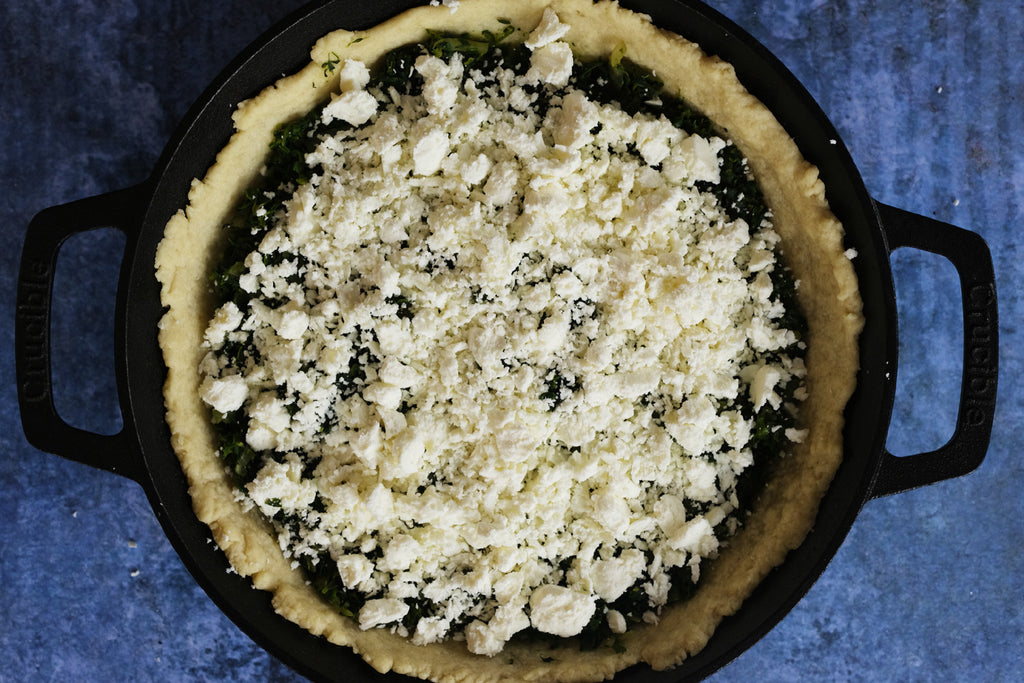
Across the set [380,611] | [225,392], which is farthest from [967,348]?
[225,392]

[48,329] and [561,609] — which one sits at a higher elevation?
[48,329]

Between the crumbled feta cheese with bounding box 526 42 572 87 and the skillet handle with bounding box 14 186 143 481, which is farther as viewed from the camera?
the crumbled feta cheese with bounding box 526 42 572 87

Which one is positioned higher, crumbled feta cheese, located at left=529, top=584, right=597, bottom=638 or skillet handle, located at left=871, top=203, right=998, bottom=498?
skillet handle, located at left=871, top=203, right=998, bottom=498

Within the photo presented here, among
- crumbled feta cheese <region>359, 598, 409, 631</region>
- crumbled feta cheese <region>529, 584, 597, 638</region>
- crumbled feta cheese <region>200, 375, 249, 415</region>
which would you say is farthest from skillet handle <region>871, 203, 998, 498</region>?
crumbled feta cheese <region>200, 375, 249, 415</region>

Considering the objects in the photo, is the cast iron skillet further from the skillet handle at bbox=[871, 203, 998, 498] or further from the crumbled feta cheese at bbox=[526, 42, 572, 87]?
the crumbled feta cheese at bbox=[526, 42, 572, 87]

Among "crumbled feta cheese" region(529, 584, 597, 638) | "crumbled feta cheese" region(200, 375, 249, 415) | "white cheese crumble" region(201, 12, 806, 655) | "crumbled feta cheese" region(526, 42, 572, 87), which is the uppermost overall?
"crumbled feta cheese" region(526, 42, 572, 87)

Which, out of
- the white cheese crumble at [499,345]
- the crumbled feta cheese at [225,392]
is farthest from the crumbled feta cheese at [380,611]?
the crumbled feta cheese at [225,392]

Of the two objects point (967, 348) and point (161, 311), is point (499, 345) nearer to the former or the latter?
point (161, 311)
